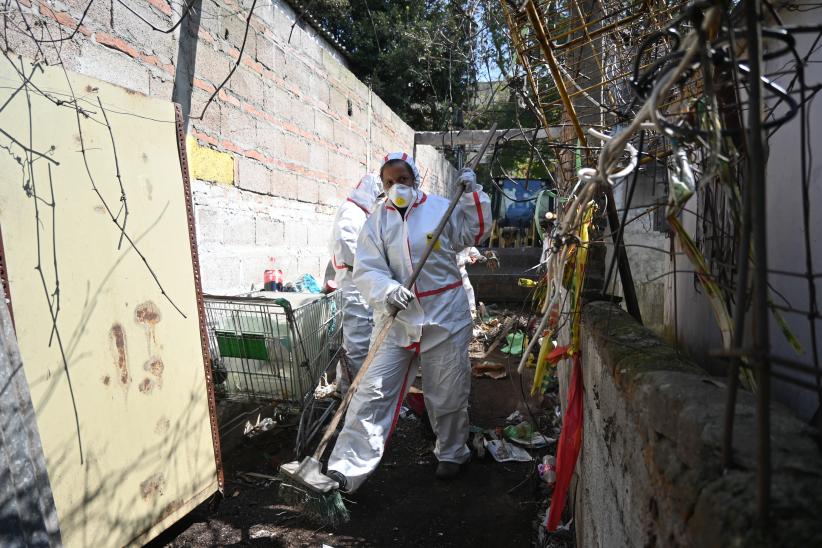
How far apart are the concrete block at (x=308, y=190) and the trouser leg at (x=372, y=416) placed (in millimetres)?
2506

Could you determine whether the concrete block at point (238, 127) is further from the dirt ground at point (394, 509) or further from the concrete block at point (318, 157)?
the dirt ground at point (394, 509)

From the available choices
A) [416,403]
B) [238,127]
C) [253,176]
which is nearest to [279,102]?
[238,127]

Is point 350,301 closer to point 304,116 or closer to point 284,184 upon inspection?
point 284,184

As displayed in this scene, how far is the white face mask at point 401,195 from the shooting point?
11.2ft

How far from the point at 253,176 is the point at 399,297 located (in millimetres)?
2098

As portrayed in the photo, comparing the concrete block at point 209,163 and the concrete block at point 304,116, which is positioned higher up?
the concrete block at point 304,116

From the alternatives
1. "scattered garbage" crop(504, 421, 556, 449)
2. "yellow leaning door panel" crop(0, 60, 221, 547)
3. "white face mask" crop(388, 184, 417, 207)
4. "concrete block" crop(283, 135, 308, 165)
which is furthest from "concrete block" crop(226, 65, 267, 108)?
"scattered garbage" crop(504, 421, 556, 449)

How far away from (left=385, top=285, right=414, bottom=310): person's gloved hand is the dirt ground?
3.80 ft

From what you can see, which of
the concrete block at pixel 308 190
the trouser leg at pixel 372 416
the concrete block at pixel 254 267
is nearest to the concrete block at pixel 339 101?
the concrete block at pixel 308 190

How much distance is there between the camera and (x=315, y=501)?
8.64 feet

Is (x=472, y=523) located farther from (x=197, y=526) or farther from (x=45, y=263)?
(x=45, y=263)

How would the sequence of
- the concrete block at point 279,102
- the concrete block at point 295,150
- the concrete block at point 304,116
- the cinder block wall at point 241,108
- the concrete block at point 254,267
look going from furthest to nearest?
the concrete block at point 304,116 → the concrete block at point 295,150 → the concrete block at point 279,102 → the concrete block at point 254,267 → the cinder block wall at point 241,108

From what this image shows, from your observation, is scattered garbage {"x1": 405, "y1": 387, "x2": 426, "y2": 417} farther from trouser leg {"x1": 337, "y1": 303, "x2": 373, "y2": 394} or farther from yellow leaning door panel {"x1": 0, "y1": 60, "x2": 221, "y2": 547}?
yellow leaning door panel {"x1": 0, "y1": 60, "x2": 221, "y2": 547}

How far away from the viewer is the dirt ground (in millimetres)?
2689
